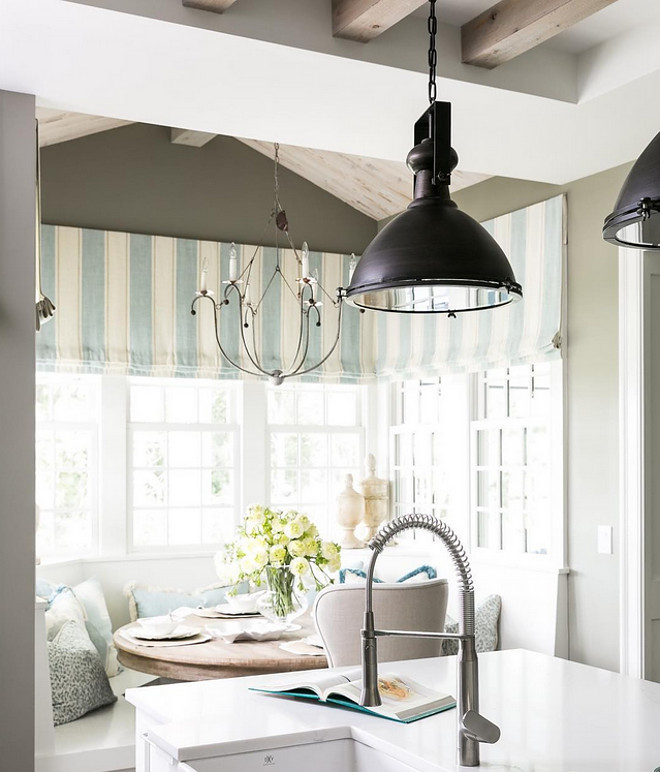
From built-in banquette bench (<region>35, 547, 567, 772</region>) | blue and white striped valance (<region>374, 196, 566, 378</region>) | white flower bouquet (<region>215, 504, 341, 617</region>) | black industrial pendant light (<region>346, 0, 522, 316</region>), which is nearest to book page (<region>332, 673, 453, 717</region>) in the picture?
black industrial pendant light (<region>346, 0, 522, 316</region>)

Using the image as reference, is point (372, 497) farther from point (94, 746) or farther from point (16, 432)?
point (16, 432)

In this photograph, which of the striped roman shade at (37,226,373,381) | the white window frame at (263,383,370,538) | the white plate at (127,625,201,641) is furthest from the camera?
the white window frame at (263,383,370,538)

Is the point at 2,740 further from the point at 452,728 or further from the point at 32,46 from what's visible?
the point at 32,46

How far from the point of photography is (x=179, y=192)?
5.55 m

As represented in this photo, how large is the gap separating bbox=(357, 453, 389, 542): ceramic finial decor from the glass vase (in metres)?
2.01

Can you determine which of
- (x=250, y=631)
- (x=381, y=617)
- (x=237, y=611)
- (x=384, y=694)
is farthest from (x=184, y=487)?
(x=384, y=694)

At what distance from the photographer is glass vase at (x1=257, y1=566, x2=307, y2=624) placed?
12.6 feet

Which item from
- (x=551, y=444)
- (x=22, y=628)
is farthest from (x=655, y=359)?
(x=22, y=628)

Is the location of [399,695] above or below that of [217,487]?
below

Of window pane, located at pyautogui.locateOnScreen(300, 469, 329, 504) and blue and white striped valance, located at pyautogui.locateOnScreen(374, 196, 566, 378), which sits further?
window pane, located at pyautogui.locateOnScreen(300, 469, 329, 504)

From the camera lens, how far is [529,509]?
4.82 metres

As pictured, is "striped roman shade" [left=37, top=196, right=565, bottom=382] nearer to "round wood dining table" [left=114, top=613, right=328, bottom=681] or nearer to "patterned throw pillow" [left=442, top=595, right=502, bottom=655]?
"patterned throw pillow" [left=442, top=595, right=502, bottom=655]

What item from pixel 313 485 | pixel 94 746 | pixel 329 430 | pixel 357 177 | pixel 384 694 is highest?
pixel 357 177

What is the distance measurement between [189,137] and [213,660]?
3.14 metres
